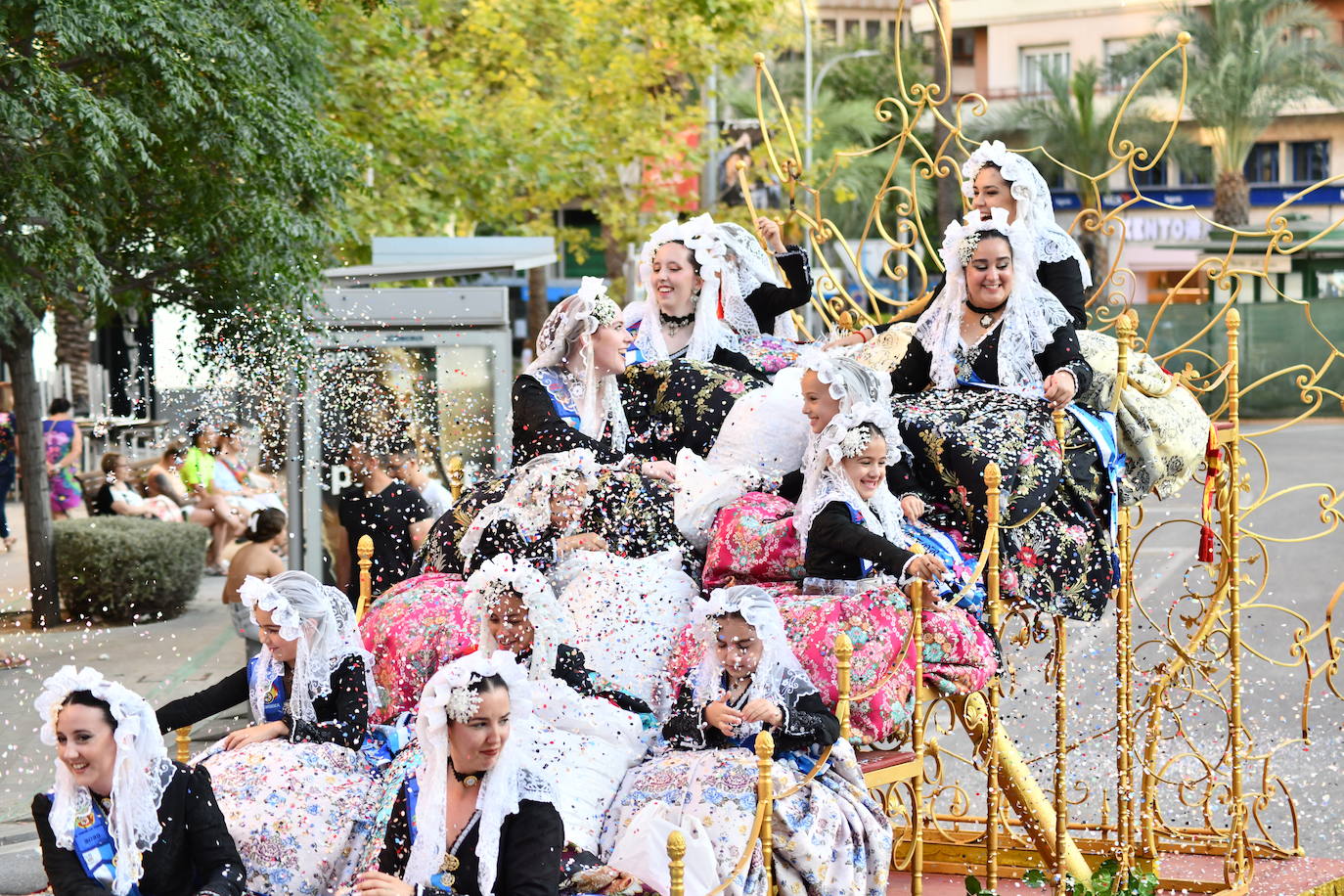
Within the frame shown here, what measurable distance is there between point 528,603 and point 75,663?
734cm

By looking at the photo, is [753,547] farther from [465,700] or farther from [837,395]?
[465,700]

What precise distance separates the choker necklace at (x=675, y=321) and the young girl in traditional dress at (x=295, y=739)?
2.02 meters

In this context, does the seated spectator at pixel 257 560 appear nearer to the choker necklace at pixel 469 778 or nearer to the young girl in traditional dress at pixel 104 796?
the young girl in traditional dress at pixel 104 796

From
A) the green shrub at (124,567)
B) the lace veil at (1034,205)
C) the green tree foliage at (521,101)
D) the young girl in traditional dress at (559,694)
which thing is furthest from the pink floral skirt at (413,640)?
the green tree foliage at (521,101)

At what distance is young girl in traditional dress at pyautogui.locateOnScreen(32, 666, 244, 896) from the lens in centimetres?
431

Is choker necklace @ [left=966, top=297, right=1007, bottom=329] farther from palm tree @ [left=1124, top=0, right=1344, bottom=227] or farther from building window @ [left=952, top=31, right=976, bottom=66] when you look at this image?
building window @ [left=952, top=31, right=976, bottom=66]

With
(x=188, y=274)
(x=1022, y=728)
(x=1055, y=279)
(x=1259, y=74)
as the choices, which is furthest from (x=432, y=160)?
(x=1259, y=74)

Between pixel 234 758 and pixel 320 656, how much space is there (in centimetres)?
39

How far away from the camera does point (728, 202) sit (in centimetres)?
2130

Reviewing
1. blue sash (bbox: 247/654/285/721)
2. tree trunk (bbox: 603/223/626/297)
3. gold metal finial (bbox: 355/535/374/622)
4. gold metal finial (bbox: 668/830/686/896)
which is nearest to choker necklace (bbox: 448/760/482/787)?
gold metal finial (bbox: 668/830/686/896)

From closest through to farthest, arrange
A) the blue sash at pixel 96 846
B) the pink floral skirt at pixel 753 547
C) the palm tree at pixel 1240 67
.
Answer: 1. the blue sash at pixel 96 846
2. the pink floral skirt at pixel 753 547
3. the palm tree at pixel 1240 67

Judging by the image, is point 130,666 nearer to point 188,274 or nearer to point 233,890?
point 188,274

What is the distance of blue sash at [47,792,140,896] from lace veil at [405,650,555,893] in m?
0.72

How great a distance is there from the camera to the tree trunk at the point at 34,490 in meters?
12.9
